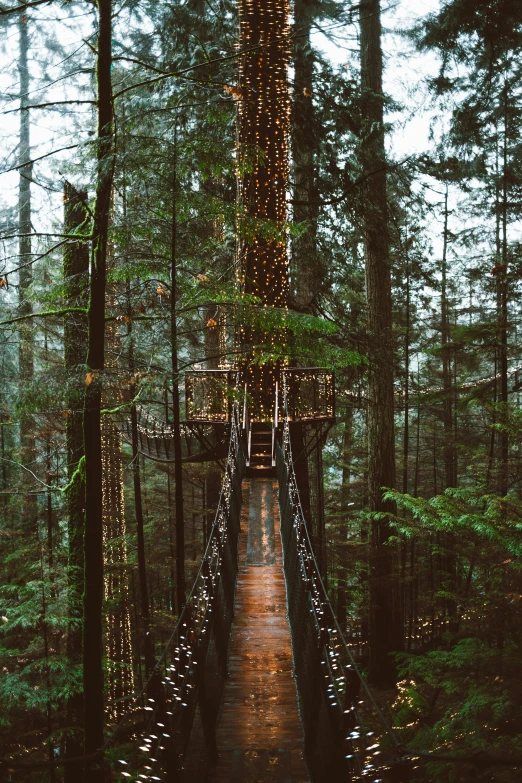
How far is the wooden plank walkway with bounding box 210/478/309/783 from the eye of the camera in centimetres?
393

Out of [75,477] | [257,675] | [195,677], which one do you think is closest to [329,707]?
[195,677]

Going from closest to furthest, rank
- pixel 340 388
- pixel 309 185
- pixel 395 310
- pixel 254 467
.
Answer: pixel 254 467 → pixel 309 185 → pixel 340 388 → pixel 395 310

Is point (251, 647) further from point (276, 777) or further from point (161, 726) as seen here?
point (161, 726)

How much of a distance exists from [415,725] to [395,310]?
35.7 ft

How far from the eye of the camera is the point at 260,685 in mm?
4863

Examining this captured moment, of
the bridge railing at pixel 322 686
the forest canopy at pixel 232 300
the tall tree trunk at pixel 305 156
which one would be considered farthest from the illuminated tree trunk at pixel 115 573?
the bridge railing at pixel 322 686

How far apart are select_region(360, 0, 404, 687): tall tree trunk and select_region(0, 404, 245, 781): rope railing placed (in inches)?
154

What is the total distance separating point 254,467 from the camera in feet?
31.0

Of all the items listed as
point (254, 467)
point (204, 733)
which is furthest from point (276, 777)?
point (254, 467)

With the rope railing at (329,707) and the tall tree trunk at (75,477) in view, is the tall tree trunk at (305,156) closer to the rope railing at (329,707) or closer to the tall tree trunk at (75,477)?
the tall tree trunk at (75,477)

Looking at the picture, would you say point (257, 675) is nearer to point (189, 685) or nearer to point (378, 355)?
point (189, 685)

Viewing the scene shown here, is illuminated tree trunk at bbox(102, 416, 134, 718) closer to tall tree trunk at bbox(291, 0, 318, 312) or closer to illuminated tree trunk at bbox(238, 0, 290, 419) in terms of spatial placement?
illuminated tree trunk at bbox(238, 0, 290, 419)

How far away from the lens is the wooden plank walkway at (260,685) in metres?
3.93

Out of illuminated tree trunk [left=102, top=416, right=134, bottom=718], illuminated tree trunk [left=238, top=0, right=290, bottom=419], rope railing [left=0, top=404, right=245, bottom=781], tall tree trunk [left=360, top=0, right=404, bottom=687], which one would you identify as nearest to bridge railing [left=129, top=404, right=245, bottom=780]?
rope railing [left=0, top=404, right=245, bottom=781]
